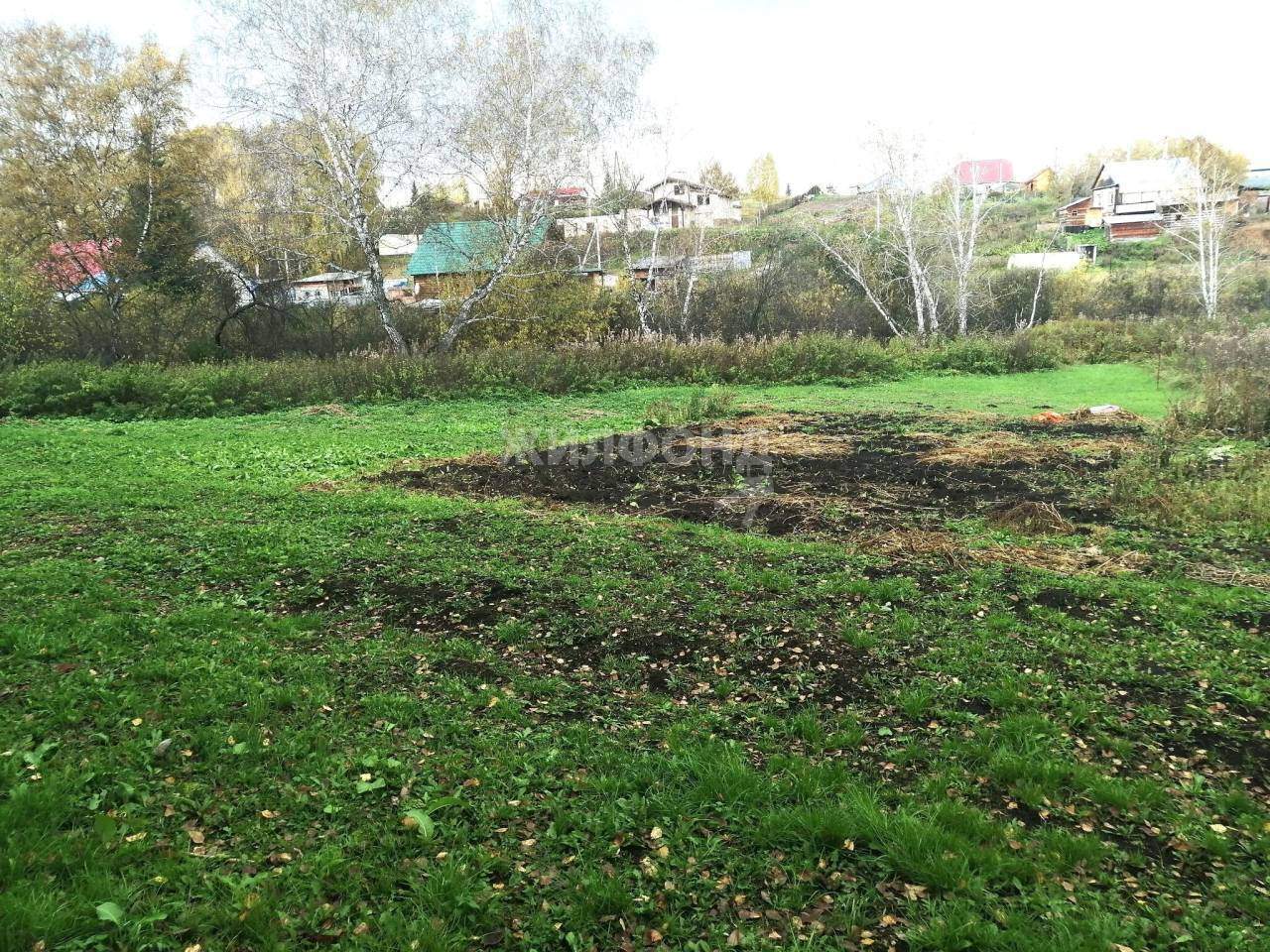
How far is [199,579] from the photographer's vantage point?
473cm

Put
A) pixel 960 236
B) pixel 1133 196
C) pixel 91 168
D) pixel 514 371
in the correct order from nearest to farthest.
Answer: pixel 514 371
pixel 91 168
pixel 960 236
pixel 1133 196

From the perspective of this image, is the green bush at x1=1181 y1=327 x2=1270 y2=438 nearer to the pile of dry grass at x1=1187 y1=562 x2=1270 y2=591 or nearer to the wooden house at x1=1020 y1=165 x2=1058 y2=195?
the pile of dry grass at x1=1187 y1=562 x2=1270 y2=591

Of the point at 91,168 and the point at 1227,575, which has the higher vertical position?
the point at 91,168

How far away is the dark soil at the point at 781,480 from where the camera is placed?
6.44 meters

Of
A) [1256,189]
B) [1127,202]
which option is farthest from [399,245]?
[1256,189]

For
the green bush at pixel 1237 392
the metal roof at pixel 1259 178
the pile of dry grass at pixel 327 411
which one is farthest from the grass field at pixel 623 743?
the metal roof at pixel 1259 178

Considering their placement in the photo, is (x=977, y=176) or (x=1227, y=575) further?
(x=977, y=176)

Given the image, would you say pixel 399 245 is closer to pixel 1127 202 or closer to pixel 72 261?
pixel 72 261

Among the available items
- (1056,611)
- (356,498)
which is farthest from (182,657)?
(1056,611)

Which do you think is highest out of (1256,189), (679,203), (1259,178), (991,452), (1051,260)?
(1259,178)

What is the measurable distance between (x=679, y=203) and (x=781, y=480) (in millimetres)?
29912

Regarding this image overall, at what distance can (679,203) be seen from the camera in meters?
34.6

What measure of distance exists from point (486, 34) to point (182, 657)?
19.3 m

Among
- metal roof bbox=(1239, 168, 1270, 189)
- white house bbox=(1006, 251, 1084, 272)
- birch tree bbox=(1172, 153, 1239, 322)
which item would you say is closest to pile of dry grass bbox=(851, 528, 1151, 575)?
birch tree bbox=(1172, 153, 1239, 322)
